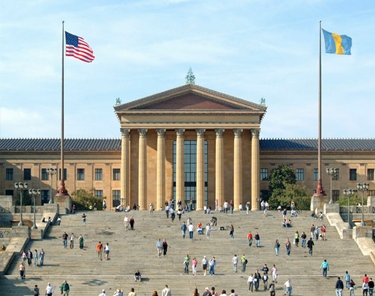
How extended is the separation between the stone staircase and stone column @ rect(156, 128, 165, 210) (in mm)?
22156

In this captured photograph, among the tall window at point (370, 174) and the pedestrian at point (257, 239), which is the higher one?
the tall window at point (370, 174)

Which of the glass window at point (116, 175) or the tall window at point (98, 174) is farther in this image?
the tall window at point (98, 174)

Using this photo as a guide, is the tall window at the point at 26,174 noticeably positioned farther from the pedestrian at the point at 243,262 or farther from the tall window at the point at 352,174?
the pedestrian at the point at 243,262

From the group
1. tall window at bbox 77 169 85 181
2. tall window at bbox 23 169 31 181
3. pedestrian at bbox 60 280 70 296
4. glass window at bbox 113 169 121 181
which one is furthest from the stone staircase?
tall window at bbox 23 169 31 181

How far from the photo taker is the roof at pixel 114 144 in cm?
11944

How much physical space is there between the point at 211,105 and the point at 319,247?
37989 mm

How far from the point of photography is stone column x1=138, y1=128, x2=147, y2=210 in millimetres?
105062

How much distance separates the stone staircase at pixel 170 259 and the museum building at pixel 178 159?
23.3m

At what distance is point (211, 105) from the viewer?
348ft

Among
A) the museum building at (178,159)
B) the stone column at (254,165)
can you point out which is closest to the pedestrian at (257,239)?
the museum building at (178,159)

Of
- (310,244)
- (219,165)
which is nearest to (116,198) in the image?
(219,165)

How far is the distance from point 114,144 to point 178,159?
18937mm

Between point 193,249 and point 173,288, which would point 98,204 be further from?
point 173,288

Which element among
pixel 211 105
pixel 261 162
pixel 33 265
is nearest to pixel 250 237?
pixel 33 265
